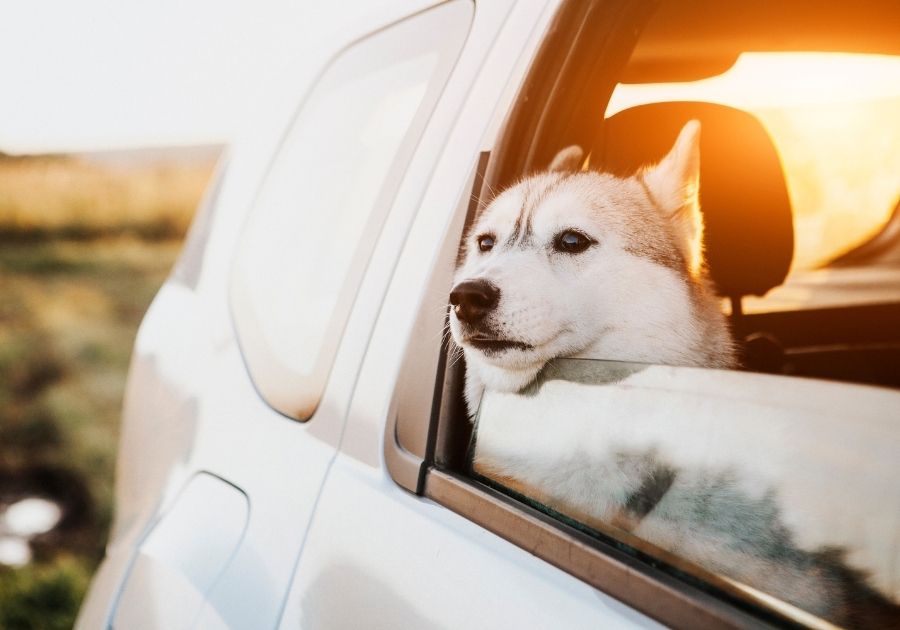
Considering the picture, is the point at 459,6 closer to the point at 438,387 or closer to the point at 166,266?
the point at 438,387

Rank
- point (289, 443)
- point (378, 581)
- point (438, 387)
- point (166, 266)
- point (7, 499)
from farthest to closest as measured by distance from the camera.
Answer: point (166, 266)
point (7, 499)
point (289, 443)
point (438, 387)
point (378, 581)

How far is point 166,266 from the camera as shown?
12.6 meters

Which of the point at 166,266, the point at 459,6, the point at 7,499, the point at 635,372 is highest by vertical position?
the point at 459,6

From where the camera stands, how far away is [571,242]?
63.0 inches

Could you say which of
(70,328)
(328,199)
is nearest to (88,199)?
(70,328)

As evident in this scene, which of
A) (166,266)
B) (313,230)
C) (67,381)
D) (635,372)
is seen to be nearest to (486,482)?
(635,372)

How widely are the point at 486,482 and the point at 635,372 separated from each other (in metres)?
0.37

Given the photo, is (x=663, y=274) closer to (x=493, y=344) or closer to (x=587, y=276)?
(x=587, y=276)

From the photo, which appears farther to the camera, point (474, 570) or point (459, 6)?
point (459, 6)

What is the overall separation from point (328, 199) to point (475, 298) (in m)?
0.82

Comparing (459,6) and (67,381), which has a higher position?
(459,6)

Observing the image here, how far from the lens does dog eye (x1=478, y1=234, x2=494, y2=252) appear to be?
1.64m

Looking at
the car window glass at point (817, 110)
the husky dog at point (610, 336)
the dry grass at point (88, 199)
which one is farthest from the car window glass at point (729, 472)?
the dry grass at point (88, 199)

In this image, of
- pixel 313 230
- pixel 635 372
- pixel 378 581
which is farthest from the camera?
pixel 313 230
